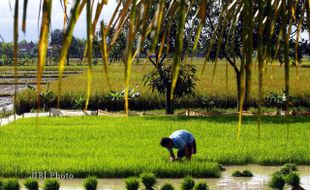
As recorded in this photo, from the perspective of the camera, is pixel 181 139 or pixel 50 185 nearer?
pixel 50 185

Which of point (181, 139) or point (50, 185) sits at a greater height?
point (181, 139)

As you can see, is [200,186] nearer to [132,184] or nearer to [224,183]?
[132,184]

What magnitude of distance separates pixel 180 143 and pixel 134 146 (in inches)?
104

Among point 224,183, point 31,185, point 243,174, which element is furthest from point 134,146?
point 31,185

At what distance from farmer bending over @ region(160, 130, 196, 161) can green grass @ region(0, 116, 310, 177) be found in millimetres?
160

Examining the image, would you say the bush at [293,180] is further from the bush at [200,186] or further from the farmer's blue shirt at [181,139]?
the farmer's blue shirt at [181,139]

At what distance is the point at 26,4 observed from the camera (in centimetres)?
92

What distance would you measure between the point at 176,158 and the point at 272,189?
1871mm

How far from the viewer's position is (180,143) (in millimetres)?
8602

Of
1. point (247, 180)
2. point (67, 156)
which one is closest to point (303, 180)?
point (247, 180)

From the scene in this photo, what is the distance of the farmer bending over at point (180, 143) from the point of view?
8.47 metres

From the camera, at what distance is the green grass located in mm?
8641

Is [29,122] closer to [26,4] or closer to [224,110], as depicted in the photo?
[224,110]

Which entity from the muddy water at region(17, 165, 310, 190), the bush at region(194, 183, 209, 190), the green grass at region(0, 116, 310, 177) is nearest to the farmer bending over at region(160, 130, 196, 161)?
the green grass at region(0, 116, 310, 177)
